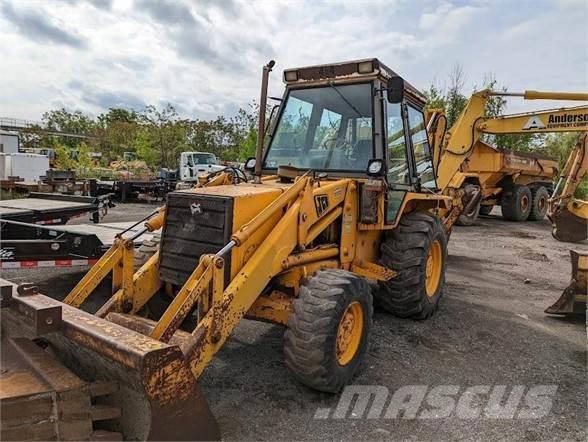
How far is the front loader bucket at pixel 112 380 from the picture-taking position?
224cm

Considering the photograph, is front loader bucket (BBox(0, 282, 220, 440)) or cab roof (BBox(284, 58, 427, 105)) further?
cab roof (BBox(284, 58, 427, 105))

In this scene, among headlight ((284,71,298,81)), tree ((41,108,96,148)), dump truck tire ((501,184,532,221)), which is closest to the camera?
headlight ((284,71,298,81))

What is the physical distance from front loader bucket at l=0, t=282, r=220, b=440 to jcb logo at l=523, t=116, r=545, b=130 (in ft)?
29.2

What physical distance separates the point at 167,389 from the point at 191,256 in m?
1.25

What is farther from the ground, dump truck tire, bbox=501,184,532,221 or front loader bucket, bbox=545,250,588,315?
dump truck tire, bbox=501,184,532,221

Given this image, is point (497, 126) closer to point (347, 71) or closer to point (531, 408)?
point (347, 71)

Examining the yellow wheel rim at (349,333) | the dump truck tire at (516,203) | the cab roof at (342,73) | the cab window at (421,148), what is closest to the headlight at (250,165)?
the cab roof at (342,73)

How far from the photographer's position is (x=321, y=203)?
378 centimetres

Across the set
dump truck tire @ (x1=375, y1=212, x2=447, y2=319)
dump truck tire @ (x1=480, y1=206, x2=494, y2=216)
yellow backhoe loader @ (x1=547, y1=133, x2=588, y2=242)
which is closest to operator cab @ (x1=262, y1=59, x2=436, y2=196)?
dump truck tire @ (x1=375, y1=212, x2=447, y2=319)

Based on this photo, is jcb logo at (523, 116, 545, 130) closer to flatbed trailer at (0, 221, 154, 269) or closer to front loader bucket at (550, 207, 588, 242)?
front loader bucket at (550, 207, 588, 242)

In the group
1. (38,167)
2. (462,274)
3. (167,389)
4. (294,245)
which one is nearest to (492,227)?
(462,274)

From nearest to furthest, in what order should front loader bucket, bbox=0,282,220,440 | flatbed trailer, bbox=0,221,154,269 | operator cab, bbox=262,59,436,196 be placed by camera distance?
1. front loader bucket, bbox=0,282,220,440
2. operator cab, bbox=262,59,436,196
3. flatbed trailer, bbox=0,221,154,269

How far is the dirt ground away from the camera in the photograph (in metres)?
3.03

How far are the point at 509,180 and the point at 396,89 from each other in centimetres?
1267
